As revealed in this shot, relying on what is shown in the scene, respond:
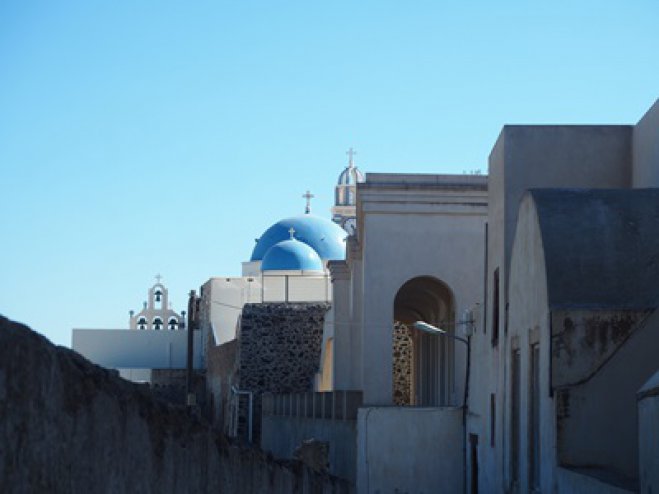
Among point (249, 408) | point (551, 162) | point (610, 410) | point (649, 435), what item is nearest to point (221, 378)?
point (249, 408)

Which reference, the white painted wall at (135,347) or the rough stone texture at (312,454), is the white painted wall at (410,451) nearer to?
the rough stone texture at (312,454)

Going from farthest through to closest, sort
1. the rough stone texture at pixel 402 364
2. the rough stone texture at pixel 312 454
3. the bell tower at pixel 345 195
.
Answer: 1. the bell tower at pixel 345 195
2. the rough stone texture at pixel 402 364
3. the rough stone texture at pixel 312 454

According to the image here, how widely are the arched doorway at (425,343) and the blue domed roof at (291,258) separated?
11708 millimetres

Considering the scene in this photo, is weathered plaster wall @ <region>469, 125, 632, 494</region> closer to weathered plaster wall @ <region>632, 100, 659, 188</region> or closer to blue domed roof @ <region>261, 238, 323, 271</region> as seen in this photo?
weathered plaster wall @ <region>632, 100, 659, 188</region>

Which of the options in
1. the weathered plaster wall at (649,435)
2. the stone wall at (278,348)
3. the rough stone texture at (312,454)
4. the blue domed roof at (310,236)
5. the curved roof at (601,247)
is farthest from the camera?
the blue domed roof at (310,236)

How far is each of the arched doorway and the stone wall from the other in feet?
7.92

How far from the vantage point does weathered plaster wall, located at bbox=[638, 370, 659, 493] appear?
8.90 meters

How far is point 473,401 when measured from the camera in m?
21.7

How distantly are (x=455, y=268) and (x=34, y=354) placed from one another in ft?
74.4

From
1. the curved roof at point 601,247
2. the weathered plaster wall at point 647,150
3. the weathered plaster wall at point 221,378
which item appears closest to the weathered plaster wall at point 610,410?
the curved roof at point 601,247

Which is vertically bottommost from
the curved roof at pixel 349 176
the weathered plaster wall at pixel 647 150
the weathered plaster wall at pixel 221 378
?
the weathered plaster wall at pixel 221 378

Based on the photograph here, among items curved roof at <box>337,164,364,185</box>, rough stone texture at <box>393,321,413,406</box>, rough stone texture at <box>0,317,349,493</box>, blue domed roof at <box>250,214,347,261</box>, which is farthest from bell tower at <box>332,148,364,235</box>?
rough stone texture at <box>0,317,349,493</box>

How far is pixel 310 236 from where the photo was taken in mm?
57938

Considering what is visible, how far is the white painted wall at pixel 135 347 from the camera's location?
54500 mm
